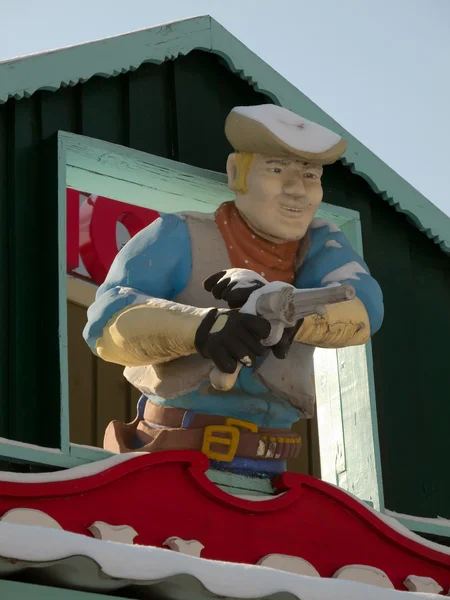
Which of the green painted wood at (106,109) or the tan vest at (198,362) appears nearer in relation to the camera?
the tan vest at (198,362)

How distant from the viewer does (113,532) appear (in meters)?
4.13

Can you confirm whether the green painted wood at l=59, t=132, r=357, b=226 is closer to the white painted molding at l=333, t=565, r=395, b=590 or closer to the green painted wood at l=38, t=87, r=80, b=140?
the green painted wood at l=38, t=87, r=80, b=140

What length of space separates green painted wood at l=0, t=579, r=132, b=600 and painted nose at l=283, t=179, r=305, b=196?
1.67 metres

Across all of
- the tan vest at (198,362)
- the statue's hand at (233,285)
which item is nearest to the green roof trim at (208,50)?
the tan vest at (198,362)

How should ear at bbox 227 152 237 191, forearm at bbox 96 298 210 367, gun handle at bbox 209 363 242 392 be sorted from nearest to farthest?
1. gun handle at bbox 209 363 242 392
2. forearm at bbox 96 298 210 367
3. ear at bbox 227 152 237 191

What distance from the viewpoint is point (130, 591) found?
3.52 metres

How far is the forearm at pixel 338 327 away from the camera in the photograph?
4.50m

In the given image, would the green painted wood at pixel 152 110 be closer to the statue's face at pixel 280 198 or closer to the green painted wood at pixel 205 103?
the green painted wood at pixel 205 103

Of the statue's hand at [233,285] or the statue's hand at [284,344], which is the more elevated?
the statue's hand at [233,285]

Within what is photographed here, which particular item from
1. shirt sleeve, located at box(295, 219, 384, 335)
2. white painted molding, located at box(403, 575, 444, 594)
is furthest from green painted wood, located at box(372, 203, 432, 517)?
shirt sleeve, located at box(295, 219, 384, 335)

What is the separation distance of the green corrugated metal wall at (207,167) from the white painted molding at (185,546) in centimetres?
48

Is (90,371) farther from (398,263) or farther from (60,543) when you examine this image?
(60,543)

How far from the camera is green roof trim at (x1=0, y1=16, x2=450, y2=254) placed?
485 cm

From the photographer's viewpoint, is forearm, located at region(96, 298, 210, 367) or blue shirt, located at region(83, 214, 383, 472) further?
blue shirt, located at region(83, 214, 383, 472)
